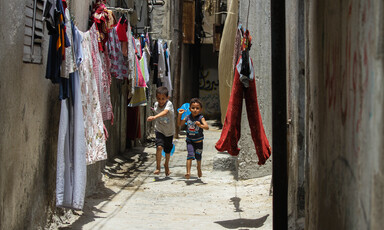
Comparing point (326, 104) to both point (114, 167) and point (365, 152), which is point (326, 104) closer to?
point (365, 152)

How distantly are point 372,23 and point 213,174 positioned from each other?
7423mm

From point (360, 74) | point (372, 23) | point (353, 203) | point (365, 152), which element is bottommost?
point (353, 203)

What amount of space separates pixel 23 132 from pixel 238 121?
104 inches

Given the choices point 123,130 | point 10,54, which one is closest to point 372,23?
point 10,54

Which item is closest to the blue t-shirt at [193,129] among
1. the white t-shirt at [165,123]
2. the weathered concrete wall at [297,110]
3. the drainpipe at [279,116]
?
the white t-shirt at [165,123]

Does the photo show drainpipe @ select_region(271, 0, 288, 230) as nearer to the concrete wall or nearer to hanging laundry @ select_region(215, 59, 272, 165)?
the concrete wall

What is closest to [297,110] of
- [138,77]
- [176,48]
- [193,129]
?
[193,129]

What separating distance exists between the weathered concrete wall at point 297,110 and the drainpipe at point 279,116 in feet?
5.30

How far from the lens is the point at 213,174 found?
9250mm

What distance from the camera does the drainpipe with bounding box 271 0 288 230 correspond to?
10.6ft

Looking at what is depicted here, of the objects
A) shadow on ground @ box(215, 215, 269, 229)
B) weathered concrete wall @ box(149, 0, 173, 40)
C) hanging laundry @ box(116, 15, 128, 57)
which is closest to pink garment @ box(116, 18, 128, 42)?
hanging laundry @ box(116, 15, 128, 57)

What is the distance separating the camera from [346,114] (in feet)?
8.29

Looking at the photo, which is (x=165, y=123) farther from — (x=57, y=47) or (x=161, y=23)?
(x=161, y=23)

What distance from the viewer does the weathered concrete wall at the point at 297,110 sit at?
4.87 metres
